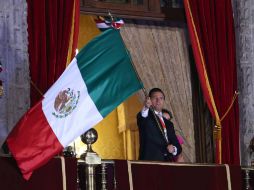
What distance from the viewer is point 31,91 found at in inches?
386

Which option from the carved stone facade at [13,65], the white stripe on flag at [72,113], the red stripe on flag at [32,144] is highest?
the carved stone facade at [13,65]

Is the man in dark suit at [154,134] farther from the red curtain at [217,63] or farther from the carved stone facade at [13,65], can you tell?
the red curtain at [217,63]

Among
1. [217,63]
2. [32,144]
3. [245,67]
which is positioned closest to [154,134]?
[32,144]

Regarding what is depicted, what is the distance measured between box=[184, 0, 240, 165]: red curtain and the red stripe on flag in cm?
439

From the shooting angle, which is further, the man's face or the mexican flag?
the man's face

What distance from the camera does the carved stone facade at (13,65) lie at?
9.57m

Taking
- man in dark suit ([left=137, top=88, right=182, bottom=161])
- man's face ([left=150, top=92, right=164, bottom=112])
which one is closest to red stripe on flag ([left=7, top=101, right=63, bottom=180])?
man in dark suit ([left=137, top=88, right=182, bottom=161])

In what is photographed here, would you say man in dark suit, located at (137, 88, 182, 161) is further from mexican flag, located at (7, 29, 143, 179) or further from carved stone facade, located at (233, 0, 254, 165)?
carved stone facade, located at (233, 0, 254, 165)

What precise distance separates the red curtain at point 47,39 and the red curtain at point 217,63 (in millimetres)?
1950

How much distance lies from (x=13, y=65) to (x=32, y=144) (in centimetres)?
248

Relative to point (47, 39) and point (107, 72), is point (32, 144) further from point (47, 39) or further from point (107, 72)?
point (47, 39)

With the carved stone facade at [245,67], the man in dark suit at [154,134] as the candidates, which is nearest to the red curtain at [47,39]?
the man in dark suit at [154,134]

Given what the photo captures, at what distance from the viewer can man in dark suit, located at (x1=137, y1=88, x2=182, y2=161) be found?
9297mm

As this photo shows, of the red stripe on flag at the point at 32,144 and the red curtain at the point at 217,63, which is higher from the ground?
the red curtain at the point at 217,63
